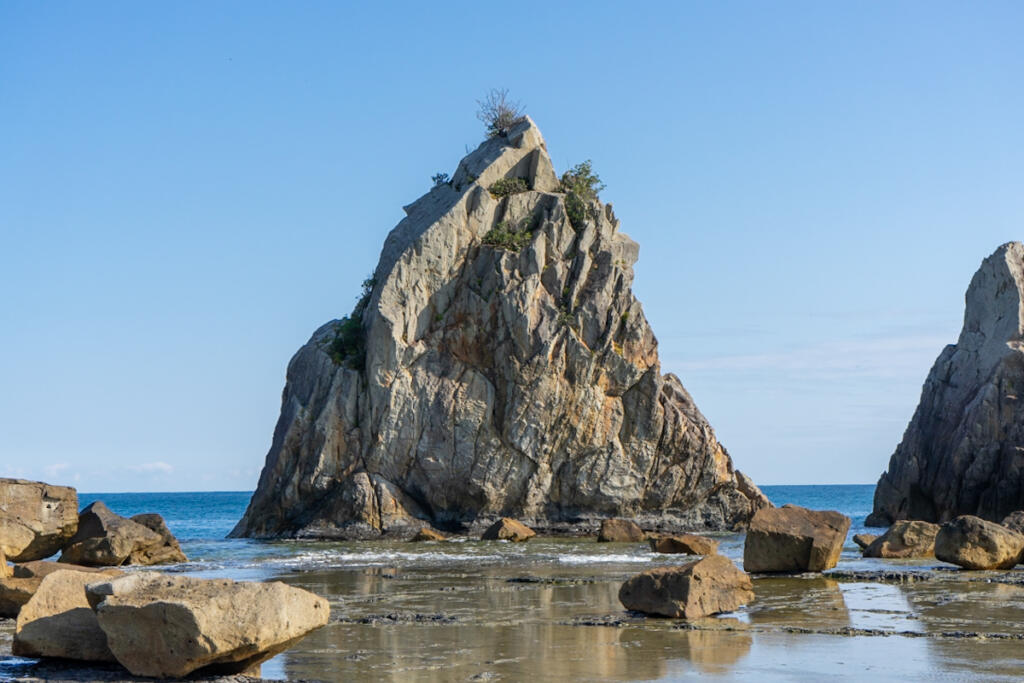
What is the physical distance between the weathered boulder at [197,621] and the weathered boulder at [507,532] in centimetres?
3075

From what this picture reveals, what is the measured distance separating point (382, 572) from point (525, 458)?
826 inches

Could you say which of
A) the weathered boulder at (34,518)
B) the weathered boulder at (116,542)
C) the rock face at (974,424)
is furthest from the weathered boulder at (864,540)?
the weathered boulder at (34,518)

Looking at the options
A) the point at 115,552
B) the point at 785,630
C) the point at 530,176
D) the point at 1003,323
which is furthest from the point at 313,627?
the point at 1003,323

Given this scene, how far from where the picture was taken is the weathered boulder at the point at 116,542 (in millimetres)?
30078

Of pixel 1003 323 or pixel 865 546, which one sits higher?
pixel 1003 323

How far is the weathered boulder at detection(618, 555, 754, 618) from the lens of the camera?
1714 cm

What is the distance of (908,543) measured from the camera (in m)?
30.0

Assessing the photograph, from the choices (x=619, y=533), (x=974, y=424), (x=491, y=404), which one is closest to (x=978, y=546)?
(x=619, y=533)

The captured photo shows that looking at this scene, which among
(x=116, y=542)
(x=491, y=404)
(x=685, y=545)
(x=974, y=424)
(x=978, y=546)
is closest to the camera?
(x=978, y=546)

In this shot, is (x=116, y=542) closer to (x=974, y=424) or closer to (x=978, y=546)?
(x=978, y=546)

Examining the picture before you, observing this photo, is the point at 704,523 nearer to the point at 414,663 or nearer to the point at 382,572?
the point at 382,572

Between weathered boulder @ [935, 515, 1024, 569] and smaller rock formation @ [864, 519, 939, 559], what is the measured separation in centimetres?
389

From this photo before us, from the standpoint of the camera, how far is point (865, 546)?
3362cm

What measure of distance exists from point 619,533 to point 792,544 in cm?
1697
